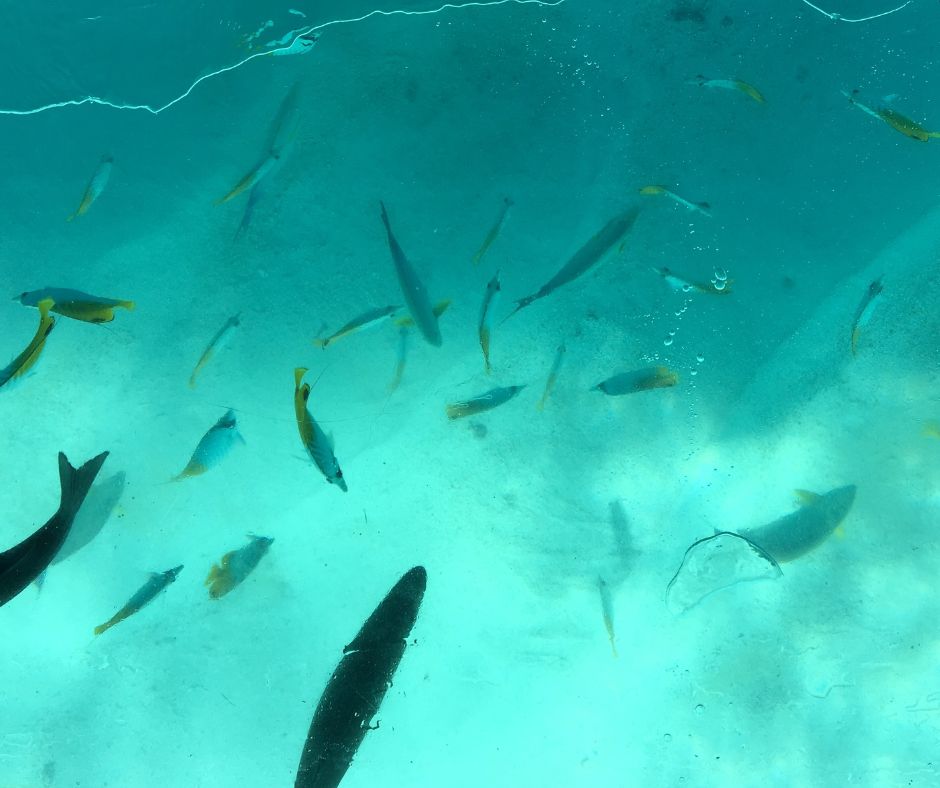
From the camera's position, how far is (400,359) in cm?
464

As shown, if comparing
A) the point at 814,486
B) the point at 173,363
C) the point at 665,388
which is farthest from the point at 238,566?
the point at 814,486

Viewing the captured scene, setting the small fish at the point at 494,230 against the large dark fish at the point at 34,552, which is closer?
the large dark fish at the point at 34,552

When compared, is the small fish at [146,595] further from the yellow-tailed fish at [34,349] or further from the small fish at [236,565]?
the yellow-tailed fish at [34,349]

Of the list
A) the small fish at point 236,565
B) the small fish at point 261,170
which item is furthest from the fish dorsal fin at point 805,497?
the small fish at point 261,170

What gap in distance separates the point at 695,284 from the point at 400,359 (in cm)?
214

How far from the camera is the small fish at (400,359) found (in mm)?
4574

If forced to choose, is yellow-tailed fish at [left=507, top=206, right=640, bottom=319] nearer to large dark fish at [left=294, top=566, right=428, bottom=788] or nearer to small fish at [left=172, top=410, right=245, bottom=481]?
small fish at [left=172, top=410, right=245, bottom=481]

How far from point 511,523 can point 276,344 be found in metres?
2.30

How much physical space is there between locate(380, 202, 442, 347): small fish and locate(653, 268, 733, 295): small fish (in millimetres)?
1590

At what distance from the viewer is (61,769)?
Result: 198 inches

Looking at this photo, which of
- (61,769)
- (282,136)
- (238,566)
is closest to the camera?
(282,136)

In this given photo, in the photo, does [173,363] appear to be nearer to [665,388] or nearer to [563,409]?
[563,409]

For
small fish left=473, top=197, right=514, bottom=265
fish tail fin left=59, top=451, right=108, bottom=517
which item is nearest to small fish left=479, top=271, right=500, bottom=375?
small fish left=473, top=197, right=514, bottom=265

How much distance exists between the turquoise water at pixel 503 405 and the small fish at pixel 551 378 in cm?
9
